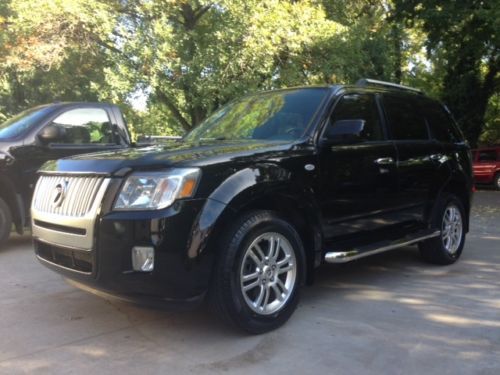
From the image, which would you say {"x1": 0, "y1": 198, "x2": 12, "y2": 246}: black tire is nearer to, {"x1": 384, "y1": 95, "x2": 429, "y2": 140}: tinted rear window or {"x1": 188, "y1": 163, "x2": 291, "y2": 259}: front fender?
{"x1": 188, "y1": 163, "x2": 291, "y2": 259}: front fender

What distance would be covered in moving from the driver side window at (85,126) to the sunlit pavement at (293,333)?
2.27m

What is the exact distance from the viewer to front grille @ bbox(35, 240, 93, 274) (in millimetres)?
3745

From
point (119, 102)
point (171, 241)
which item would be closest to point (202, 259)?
point (171, 241)

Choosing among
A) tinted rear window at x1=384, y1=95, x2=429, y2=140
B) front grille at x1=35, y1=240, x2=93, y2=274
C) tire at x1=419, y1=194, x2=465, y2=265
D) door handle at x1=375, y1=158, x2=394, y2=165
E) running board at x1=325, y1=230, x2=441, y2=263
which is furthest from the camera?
tire at x1=419, y1=194, x2=465, y2=265

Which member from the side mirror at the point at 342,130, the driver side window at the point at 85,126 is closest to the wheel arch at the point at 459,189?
the side mirror at the point at 342,130

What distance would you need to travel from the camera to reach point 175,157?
12.3 feet

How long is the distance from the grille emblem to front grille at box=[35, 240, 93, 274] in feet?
1.04

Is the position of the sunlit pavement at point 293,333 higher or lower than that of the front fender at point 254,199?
lower

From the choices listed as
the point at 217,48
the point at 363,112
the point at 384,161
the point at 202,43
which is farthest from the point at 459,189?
the point at 202,43

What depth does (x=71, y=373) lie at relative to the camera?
3.40 m

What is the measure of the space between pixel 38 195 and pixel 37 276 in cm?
167

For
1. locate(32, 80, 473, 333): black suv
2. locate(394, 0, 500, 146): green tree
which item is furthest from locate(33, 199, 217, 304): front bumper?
locate(394, 0, 500, 146): green tree

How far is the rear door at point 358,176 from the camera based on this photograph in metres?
4.59

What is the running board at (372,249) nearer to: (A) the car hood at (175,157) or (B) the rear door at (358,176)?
(B) the rear door at (358,176)
